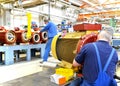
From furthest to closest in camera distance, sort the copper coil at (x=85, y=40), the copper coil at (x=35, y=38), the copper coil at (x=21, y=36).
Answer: the copper coil at (x=35, y=38) → the copper coil at (x=21, y=36) → the copper coil at (x=85, y=40)

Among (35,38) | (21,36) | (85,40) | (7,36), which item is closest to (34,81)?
(85,40)

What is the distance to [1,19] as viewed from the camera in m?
6.59

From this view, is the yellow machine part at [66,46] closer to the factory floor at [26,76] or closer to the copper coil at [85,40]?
the copper coil at [85,40]

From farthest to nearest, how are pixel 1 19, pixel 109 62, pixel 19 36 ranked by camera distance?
1. pixel 1 19
2. pixel 19 36
3. pixel 109 62

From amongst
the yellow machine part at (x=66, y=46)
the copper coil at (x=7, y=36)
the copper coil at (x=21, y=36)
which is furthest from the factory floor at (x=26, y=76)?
the copper coil at (x=21, y=36)

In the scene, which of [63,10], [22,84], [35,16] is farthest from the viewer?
[63,10]

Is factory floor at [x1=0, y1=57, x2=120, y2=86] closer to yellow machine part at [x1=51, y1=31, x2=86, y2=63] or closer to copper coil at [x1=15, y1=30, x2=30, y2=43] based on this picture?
yellow machine part at [x1=51, y1=31, x2=86, y2=63]

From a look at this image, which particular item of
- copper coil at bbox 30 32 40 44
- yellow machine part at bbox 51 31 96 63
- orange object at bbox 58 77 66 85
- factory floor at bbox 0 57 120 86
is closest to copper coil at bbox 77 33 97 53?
yellow machine part at bbox 51 31 96 63

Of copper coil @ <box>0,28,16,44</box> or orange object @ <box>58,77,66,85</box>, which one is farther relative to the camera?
copper coil @ <box>0,28,16,44</box>

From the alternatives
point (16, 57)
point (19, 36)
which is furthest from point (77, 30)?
point (16, 57)

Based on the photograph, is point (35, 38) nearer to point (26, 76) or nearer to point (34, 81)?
point (26, 76)

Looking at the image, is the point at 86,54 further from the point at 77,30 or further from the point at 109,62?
the point at 77,30

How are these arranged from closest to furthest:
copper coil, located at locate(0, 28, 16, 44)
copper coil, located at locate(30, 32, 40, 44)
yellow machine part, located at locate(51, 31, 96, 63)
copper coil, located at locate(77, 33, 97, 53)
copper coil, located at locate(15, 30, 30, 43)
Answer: copper coil, located at locate(77, 33, 97, 53) → yellow machine part, located at locate(51, 31, 96, 63) → copper coil, located at locate(0, 28, 16, 44) → copper coil, located at locate(15, 30, 30, 43) → copper coil, located at locate(30, 32, 40, 44)

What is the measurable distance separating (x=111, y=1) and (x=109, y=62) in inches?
284
